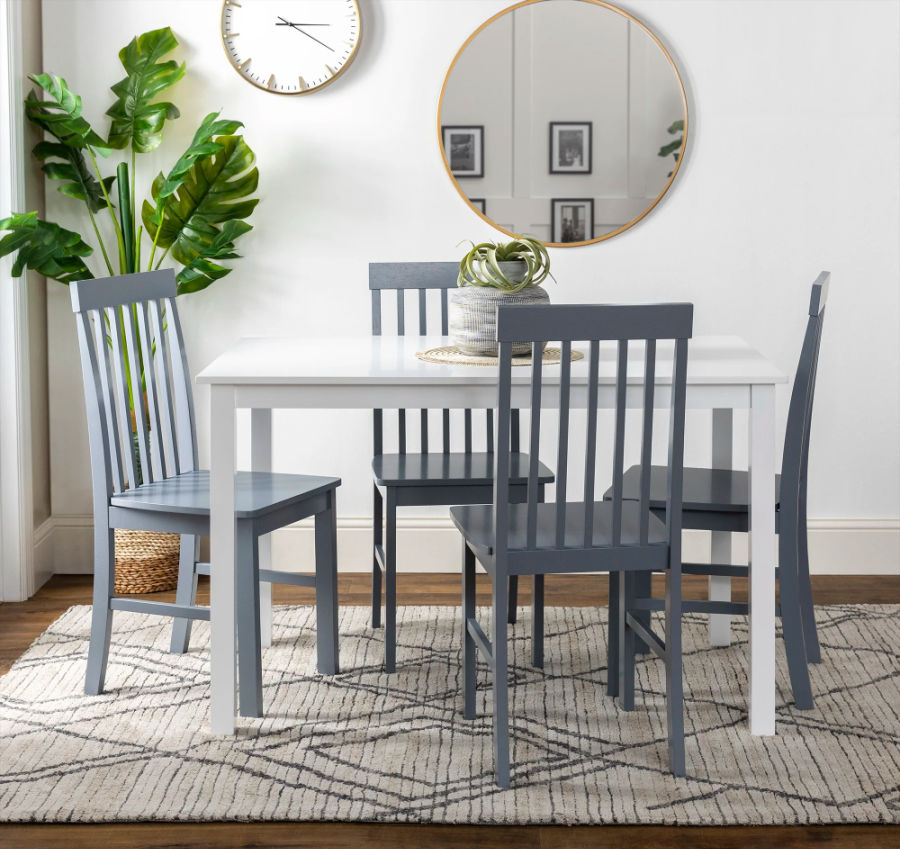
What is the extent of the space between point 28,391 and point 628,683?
2.07 meters

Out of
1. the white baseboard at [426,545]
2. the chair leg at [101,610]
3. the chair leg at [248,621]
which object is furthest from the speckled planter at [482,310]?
the white baseboard at [426,545]

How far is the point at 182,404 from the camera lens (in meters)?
2.88

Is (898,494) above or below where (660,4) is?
below

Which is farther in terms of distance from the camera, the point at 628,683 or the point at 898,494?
the point at 898,494

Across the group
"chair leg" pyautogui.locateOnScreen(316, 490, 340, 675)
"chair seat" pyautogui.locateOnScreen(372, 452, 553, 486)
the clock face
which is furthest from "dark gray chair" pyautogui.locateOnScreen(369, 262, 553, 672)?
the clock face

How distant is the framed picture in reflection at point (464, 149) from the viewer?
11.8 ft

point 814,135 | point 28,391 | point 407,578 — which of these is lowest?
point 407,578

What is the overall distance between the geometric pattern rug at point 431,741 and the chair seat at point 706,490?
460 millimetres

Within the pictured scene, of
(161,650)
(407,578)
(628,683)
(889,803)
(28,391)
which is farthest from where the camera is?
(407,578)

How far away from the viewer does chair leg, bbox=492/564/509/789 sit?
2172 millimetres

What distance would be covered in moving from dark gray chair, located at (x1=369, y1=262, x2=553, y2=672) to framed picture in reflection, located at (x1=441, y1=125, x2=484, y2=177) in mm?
494

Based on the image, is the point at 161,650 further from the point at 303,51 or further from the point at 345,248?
the point at 303,51

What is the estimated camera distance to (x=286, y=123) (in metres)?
3.60

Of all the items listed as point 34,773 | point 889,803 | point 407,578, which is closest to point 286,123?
point 407,578
